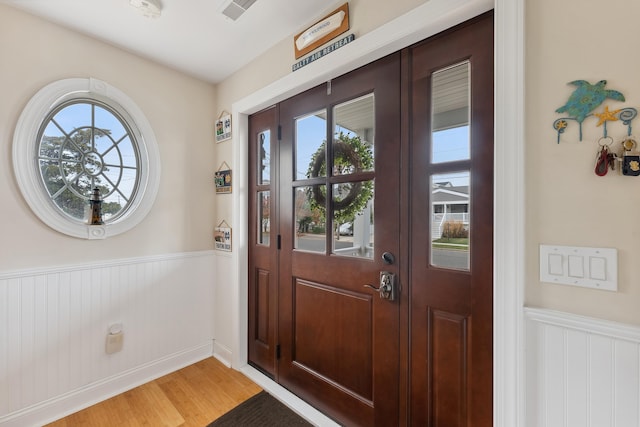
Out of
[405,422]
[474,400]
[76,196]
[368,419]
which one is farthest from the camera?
[76,196]

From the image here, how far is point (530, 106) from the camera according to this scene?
3.19ft

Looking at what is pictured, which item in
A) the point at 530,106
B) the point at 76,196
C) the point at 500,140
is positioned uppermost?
the point at 530,106

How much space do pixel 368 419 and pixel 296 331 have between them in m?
0.69

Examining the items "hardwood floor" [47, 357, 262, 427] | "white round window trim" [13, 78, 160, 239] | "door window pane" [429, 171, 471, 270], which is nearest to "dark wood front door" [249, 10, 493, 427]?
"door window pane" [429, 171, 471, 270]

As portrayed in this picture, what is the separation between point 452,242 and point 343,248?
2.10 feet

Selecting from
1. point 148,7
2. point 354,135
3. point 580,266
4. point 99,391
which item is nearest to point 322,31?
point 354,135

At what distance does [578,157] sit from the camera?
89cm

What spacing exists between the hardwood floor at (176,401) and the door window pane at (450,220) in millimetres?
1732

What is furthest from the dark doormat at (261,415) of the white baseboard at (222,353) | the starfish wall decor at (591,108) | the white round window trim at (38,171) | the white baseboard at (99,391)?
the starfish wall decor at (591,108)

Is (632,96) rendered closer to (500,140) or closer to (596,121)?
(596,121)

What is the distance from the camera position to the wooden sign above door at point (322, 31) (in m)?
1.53

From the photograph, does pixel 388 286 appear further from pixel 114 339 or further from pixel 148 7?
pixel 148 7

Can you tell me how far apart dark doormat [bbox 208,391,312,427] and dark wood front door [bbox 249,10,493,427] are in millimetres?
148

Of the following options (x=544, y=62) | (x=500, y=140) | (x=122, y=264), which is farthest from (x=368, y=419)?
(x=122, y=264)
